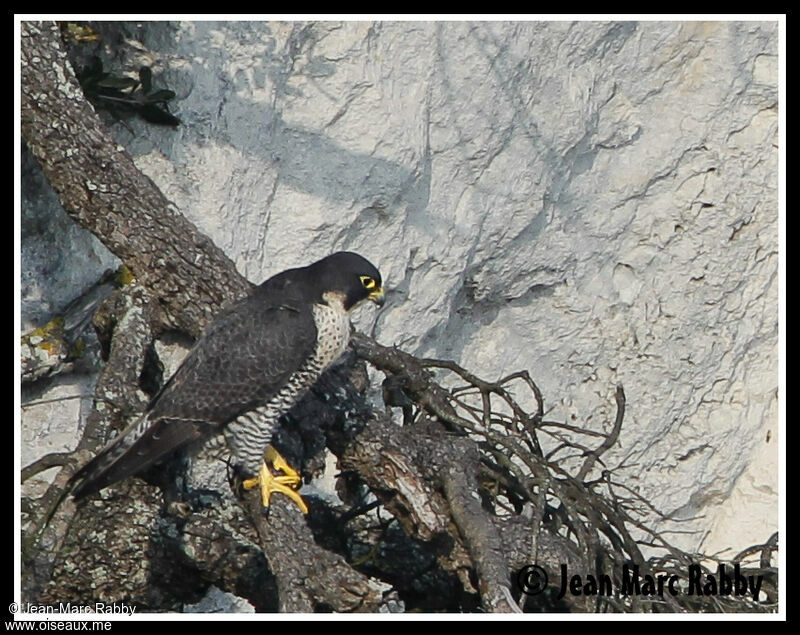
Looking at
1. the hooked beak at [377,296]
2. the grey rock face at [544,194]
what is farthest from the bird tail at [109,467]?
the grey rock face at [544,194]

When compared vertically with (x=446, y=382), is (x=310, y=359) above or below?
below

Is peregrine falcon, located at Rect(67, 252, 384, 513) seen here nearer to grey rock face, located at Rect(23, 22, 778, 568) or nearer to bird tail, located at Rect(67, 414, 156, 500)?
bird tail, located at Rect(67, 414, 156, 500)

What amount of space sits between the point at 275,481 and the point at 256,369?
1.08 feet

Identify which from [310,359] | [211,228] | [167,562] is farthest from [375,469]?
[211,228]

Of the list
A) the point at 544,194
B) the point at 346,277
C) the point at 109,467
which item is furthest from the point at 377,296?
the point at 544,194

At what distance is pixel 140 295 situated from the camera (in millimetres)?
3262

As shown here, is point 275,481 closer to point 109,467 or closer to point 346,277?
point 109,467

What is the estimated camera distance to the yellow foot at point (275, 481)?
306cm

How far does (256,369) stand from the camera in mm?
3070

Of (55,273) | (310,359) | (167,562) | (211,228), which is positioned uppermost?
(211,228)

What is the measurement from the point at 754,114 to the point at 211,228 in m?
2.34

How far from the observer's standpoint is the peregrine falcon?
3010 millimetres

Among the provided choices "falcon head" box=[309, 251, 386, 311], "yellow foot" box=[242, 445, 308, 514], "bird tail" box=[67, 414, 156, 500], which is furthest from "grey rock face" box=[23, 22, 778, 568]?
"bird tail" box=[67, 414, 156, 500]

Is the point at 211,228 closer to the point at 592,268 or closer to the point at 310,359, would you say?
the point at 310,359
